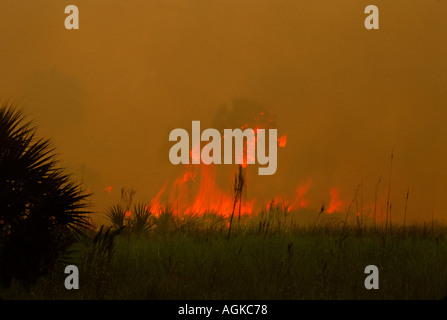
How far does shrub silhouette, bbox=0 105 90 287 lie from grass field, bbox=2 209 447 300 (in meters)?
0.25

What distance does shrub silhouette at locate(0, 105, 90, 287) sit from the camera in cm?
613

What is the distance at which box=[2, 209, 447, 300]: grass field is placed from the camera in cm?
577

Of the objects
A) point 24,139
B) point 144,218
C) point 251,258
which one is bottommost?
point 251,258

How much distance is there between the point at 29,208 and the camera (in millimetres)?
7008

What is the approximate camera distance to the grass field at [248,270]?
227 inches

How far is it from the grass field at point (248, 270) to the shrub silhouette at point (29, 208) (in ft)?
0.81

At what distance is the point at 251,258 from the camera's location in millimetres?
7324

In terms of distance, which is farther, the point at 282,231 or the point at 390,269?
the point at 282,231

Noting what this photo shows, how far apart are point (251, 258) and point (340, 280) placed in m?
1.37

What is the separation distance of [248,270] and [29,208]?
3.08 m
